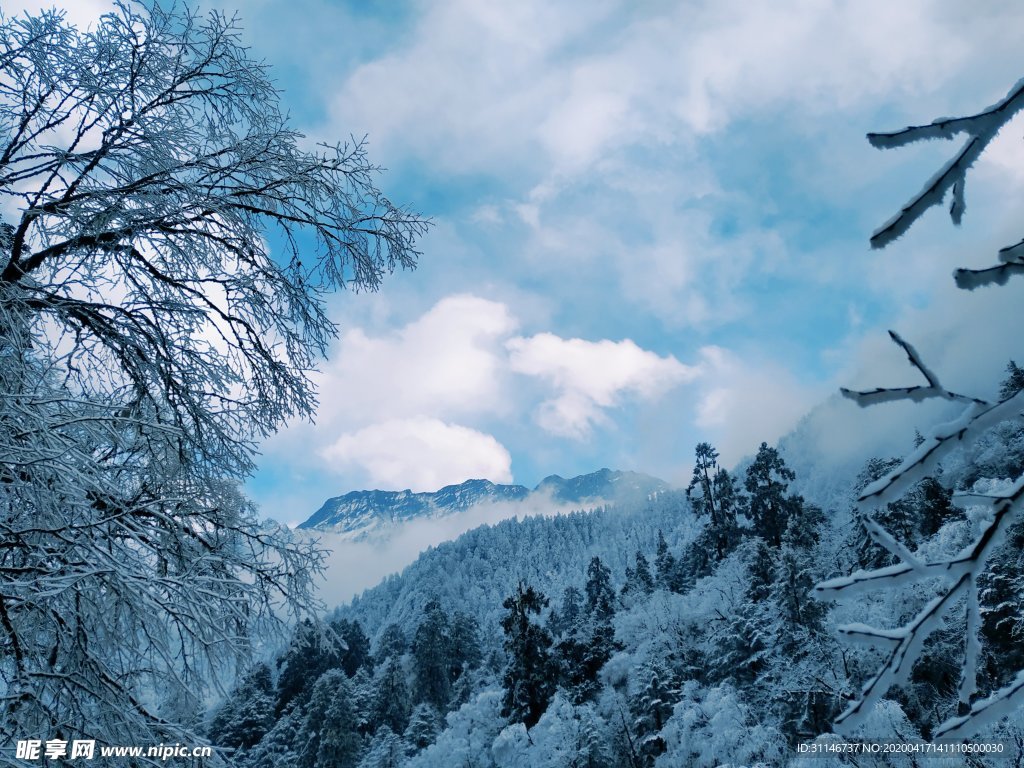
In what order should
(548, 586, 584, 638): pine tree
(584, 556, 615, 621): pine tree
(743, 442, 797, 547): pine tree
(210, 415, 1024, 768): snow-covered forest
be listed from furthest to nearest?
(548, 586, 584, 638): pine tree
(584, 556, 615, 621): pine tree
(743, 442, 797, 547): pine tree
(210, 415, 1024, 768): snow-covered forest

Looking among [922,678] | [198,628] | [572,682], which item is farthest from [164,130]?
[572,682]

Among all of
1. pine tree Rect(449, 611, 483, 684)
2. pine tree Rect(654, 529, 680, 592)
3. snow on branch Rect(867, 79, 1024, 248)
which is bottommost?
pine tree Rect(449, 611, 483, 684)

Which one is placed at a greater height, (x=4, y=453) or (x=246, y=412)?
(x=246, y=412)

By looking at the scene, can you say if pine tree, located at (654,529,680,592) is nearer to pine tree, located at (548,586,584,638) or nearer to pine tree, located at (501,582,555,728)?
pine tree, located at (548,586,584,638)

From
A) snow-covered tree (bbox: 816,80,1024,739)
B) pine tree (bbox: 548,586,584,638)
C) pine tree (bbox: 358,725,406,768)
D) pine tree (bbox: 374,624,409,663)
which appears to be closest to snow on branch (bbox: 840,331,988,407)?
snow-covered tree (bbox: 816,80,1024,739)

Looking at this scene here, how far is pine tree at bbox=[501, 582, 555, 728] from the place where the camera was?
22297 millimetres

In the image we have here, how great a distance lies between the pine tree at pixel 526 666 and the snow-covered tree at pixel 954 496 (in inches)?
922

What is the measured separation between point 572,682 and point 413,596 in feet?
326

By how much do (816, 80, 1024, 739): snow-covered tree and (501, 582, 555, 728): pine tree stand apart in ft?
76.8

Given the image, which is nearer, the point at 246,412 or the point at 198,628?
the point at 198,628

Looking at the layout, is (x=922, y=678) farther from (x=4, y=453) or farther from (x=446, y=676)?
(x=446, y=676)

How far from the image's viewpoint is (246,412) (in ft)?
14.6

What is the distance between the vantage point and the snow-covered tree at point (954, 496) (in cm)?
103

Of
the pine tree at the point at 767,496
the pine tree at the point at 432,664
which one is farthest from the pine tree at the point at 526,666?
the pine tree at the point at 432,664
